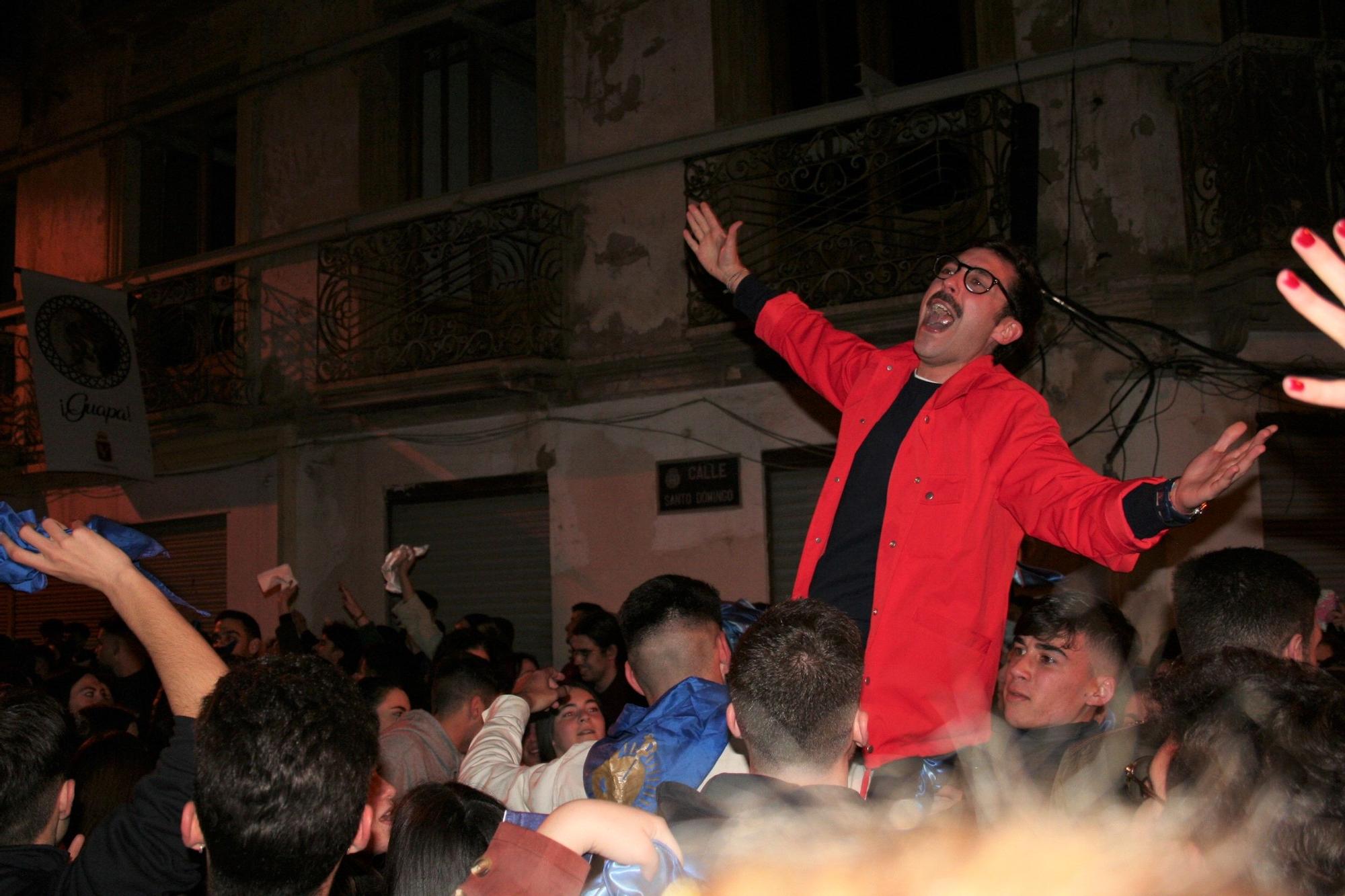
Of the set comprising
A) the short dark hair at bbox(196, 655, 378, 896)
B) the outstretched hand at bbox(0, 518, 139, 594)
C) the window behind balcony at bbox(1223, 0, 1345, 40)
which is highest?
the window behind balcony at bbox(1223, 0, 1345, 40)

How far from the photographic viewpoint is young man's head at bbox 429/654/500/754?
4871 mm

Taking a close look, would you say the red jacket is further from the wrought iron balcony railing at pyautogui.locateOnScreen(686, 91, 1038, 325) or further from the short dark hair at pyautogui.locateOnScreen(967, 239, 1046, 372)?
the wrought iron balcony railing at pyautogui.locateOnScreen(686, 91, 1038, 325)

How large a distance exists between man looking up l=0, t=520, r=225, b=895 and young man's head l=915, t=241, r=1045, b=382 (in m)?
2.22

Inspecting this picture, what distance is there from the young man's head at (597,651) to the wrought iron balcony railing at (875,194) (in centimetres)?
352

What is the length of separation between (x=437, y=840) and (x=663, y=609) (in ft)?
4.31

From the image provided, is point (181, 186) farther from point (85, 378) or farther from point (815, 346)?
point (815, 346)

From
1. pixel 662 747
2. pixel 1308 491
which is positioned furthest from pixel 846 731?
pixel 1308 491

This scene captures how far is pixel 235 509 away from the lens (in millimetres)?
13195

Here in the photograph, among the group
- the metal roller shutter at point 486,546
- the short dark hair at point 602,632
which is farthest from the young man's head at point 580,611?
the metal roller shutter at point 486,546

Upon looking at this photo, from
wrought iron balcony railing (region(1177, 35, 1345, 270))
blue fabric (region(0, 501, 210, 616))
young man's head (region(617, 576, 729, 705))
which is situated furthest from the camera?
wrought iron balcony railing (region(1177, 35, 1345, 270))

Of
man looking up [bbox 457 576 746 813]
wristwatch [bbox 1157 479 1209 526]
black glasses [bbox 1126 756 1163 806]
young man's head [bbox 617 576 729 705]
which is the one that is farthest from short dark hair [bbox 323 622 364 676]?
black glasses [bbox 1126 756 1163 806]

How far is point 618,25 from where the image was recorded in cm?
1122

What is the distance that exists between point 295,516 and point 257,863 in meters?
11.1

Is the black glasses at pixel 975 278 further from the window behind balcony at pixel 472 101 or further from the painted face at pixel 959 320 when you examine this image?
the window behind balcony at pixel 472 101
